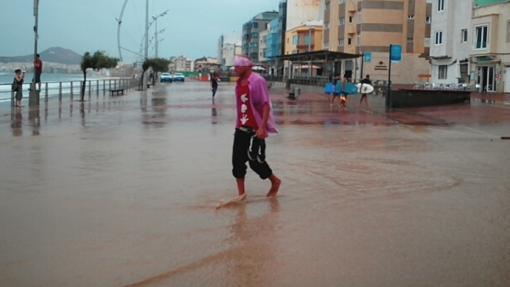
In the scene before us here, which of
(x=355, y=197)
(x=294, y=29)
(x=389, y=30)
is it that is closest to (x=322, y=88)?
(x=389, y=30)

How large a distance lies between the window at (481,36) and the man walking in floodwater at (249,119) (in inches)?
1910

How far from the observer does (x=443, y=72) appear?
6159 centimetres

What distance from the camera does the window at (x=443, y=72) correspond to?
200 feet

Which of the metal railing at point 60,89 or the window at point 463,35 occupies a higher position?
the window at point 463,35

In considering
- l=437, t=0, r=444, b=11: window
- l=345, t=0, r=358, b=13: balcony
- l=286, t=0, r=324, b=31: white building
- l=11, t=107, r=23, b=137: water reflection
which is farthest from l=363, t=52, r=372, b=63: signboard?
l=11, t=107, r=23, b=137: water reflection

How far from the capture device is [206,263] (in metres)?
5.22

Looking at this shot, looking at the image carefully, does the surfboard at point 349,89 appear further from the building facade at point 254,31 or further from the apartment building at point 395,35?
the building facade at point 254,31

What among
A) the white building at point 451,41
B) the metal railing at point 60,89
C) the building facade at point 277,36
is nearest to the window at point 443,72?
the white building at point 451,41

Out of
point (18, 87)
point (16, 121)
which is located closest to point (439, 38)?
point (18, 87)

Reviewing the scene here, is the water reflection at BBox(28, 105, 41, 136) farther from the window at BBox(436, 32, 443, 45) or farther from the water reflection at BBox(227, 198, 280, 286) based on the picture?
the window at BBox(436, 32, 443, 45)

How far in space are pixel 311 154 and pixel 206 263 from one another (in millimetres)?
6804

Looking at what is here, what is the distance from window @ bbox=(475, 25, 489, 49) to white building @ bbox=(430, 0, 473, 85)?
48.4 inches

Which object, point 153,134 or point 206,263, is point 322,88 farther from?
point 206,263

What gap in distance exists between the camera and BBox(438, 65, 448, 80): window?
200ft
